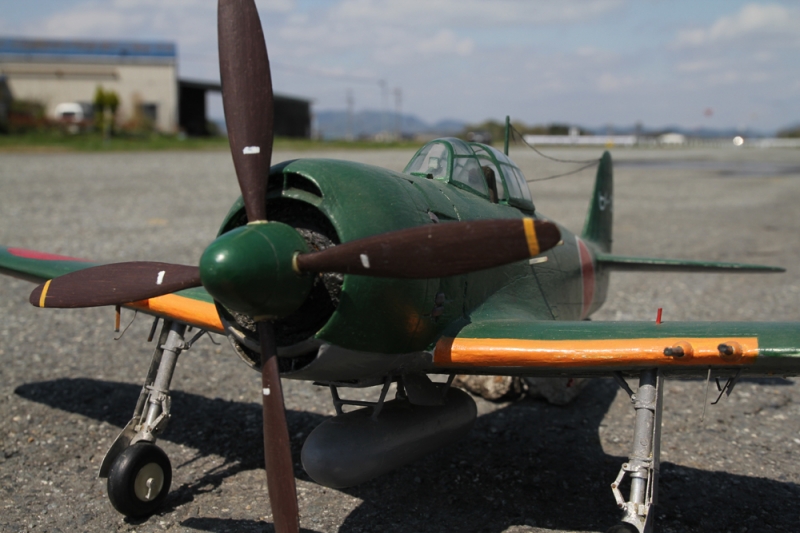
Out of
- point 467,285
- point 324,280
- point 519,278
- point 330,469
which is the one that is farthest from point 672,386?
point 324,280

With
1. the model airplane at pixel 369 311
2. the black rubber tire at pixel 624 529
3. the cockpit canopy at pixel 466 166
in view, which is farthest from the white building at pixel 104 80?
the black rubber tire at pixel 624 529

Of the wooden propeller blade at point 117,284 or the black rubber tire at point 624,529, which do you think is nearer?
the wooden propeller blade at point 117,284

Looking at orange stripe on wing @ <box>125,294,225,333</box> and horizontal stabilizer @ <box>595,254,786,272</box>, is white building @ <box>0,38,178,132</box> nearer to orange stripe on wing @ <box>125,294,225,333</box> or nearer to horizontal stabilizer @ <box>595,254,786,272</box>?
horizontal stabilizer @ <box>595,254,786,272</box>

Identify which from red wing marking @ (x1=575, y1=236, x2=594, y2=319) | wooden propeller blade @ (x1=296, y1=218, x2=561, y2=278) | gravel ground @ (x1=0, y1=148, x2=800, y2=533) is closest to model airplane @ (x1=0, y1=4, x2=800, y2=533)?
wooden propeller blade @ (x1=296, y1=218, x2=561, y2=278)

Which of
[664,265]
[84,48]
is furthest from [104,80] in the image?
[664,265]

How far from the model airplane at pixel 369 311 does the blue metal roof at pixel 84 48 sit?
55.7 metres

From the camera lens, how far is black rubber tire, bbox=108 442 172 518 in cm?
453

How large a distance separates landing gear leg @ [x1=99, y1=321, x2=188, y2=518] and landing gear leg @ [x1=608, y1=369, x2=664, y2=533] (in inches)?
112

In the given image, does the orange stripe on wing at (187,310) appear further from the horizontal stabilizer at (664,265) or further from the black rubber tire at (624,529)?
A: the horizontal stabilizer at (664,265)

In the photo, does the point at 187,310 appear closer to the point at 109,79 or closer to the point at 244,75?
the point at 244,75

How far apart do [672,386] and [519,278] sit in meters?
2.91

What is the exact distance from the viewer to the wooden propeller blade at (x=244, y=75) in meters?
3.93

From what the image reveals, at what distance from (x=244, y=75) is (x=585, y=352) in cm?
237

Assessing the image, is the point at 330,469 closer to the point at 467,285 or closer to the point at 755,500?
the point at 467,285
